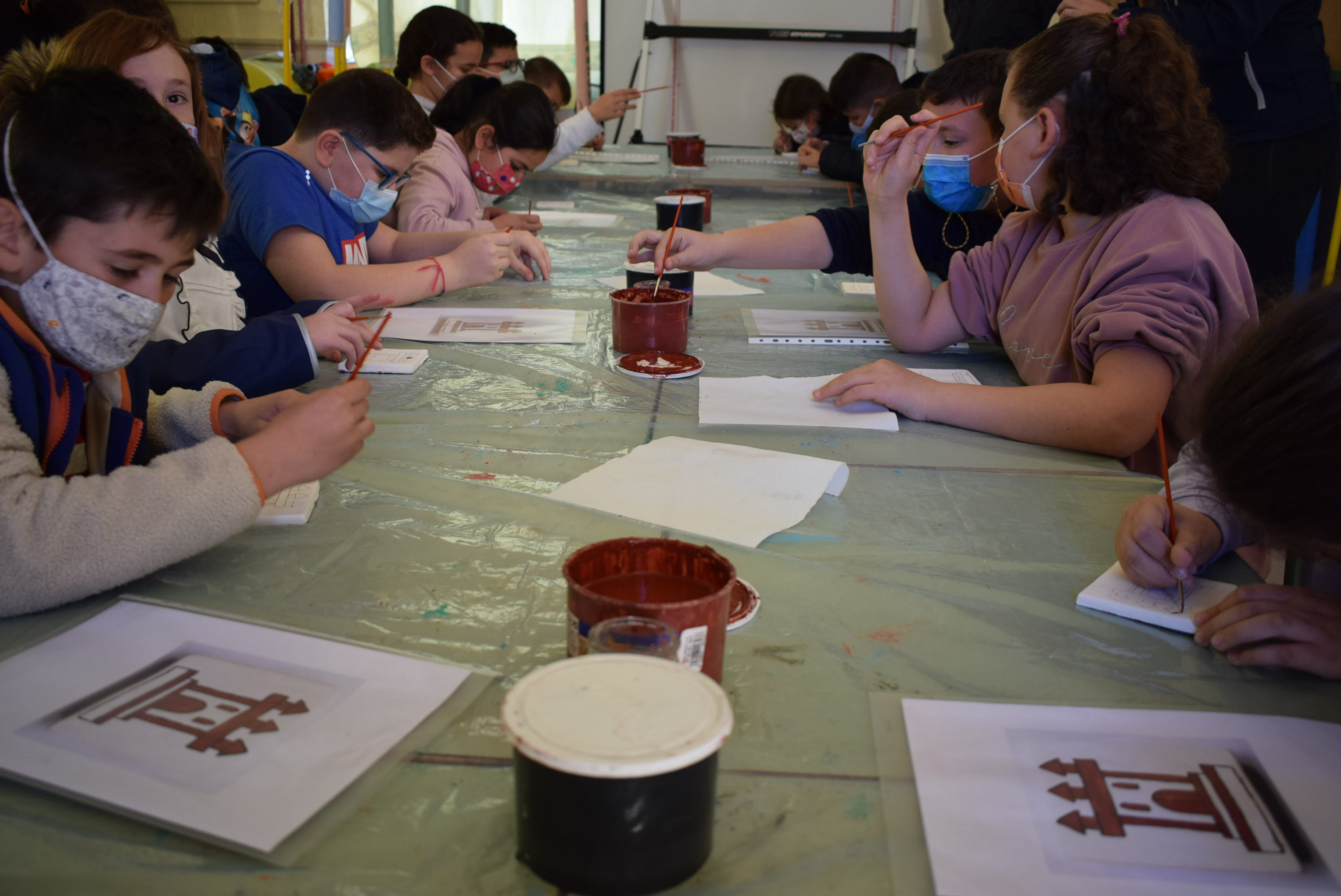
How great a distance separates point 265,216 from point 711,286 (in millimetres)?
905

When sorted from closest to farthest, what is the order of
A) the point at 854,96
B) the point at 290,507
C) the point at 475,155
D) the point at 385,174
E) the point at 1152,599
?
1. the point at 1152,599
2. the point at 290,507
3. the point at 385,174
4. the point at 475,155
5. the point at 854,96

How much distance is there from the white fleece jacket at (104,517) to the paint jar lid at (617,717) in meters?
0.41

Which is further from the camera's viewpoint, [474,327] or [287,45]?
[287,45]

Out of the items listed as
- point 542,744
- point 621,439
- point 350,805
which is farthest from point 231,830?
point 621,439

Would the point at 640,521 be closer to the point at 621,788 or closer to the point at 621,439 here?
the point at 621,439

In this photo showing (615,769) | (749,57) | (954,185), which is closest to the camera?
(615,769)

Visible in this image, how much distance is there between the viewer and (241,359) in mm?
1223

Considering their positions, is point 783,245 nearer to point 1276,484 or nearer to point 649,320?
point 649,320

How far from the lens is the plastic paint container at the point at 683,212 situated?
2.10m

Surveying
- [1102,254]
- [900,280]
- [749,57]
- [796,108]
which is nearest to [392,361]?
[900,280]

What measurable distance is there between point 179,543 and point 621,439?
1.73 ft

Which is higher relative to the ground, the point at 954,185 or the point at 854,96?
the point at 854,96

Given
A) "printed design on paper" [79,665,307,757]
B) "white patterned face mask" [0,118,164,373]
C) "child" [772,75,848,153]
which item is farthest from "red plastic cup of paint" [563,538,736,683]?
"child" [772,75,848,153]

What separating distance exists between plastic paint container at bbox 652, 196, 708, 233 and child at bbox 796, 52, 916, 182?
6.21ft
